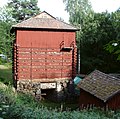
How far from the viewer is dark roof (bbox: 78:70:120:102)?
16.6 meters

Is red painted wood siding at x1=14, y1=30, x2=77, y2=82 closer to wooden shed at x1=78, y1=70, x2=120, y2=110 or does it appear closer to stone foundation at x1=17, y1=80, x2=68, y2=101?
stone foundation at x1=17, y1=80, x2=68, y2=101

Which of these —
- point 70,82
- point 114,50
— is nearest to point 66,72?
point 70,82

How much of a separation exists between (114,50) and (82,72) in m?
30.8

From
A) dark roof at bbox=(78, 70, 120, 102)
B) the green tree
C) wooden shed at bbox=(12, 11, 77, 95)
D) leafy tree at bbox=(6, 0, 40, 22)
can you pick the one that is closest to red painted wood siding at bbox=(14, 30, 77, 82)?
wooden shed at bbox=(12, 11, 77, 95)

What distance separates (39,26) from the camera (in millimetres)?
22250

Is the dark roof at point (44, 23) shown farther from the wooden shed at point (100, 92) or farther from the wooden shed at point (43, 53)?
the wooden shed at point (100, 92)

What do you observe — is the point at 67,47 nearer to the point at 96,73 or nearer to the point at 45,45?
the point at 45,45

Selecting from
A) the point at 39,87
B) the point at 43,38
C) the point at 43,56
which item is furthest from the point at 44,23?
the point at 39,87

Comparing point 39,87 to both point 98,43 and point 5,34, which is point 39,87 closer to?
point 5,34

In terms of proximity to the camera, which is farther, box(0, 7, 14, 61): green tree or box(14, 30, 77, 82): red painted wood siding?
box(14, 30, 77, 82): red painted wood siding

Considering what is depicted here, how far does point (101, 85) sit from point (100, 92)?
41.0 inches

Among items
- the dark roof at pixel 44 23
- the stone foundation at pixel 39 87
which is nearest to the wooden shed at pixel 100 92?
the stone foundation at pixel 39 87

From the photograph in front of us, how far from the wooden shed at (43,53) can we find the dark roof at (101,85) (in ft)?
12.4

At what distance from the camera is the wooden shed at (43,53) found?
22109 mm
